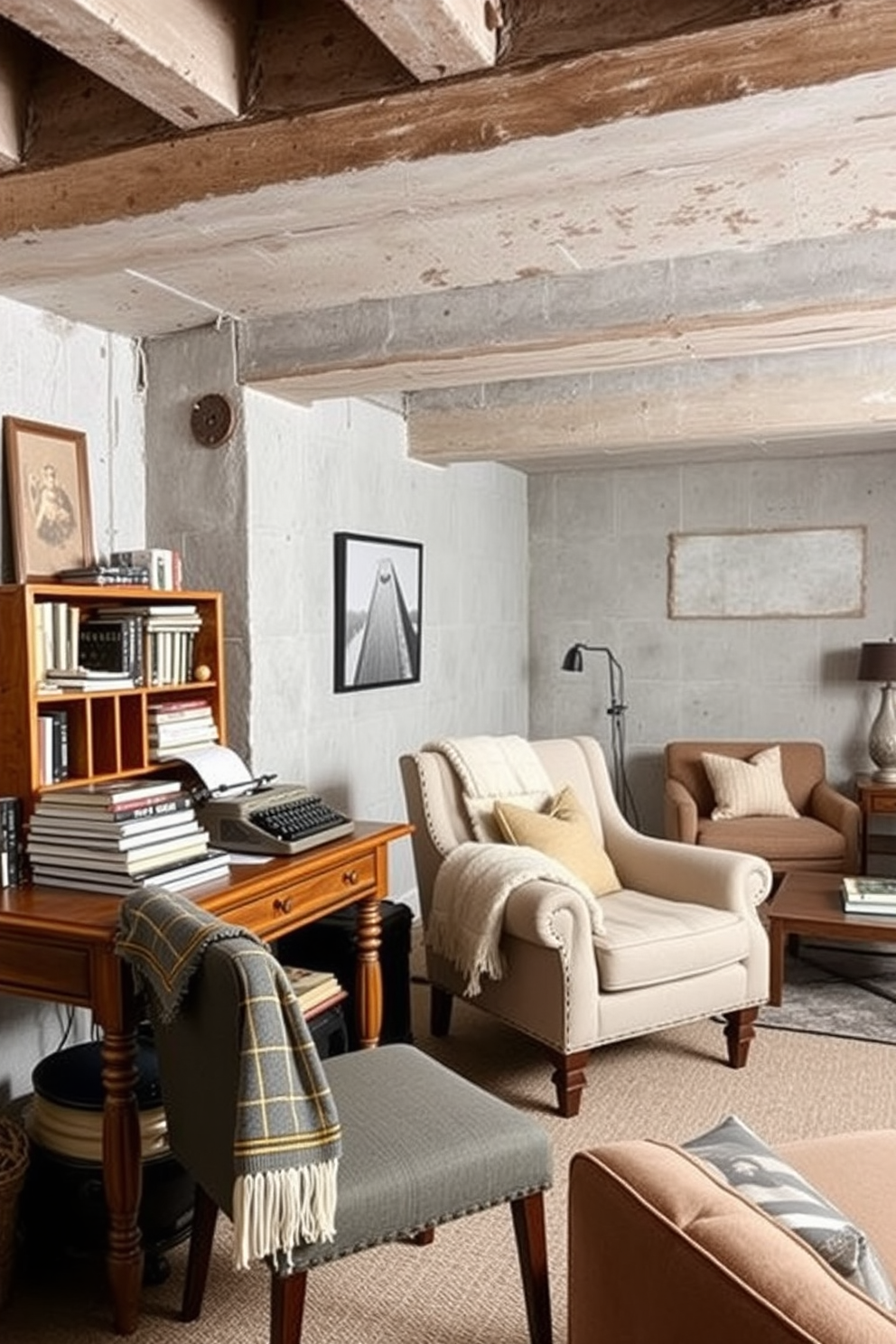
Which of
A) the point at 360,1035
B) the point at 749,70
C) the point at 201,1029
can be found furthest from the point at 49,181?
the point at 360,1035

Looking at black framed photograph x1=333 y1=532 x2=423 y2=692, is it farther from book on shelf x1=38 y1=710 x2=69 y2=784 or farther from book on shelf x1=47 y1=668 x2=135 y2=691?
book on shelf x1=38 y1=710 x2=69 y2=784

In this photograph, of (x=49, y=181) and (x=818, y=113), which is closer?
(x=818, y=113)

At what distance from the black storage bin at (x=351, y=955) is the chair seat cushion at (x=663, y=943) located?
0.62 m

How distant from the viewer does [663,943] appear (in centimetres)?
314

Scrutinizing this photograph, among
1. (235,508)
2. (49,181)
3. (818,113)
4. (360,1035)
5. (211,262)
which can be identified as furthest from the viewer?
(235,508)

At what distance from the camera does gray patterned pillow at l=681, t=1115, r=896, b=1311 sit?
1.20m

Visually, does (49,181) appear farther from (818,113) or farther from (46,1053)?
(46,1053)

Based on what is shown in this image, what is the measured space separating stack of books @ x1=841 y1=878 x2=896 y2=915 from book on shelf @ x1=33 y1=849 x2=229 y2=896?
218 centimetres

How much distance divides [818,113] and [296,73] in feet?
2.79

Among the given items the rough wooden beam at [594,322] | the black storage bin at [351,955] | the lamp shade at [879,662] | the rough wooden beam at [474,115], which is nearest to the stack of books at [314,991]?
the black storage bin at [351,955]

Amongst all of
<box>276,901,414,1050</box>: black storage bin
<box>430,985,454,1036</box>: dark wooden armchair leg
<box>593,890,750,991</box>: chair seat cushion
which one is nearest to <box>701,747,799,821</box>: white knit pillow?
<box>593,890,750,991</box>: chair seat cushion

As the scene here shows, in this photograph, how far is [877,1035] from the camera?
3568mm

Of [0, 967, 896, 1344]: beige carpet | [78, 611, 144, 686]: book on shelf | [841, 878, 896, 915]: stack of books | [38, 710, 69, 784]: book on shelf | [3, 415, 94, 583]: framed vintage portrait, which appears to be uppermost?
[3, 415, 94, 583]: framed vintage portrait

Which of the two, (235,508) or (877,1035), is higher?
(235,508)
